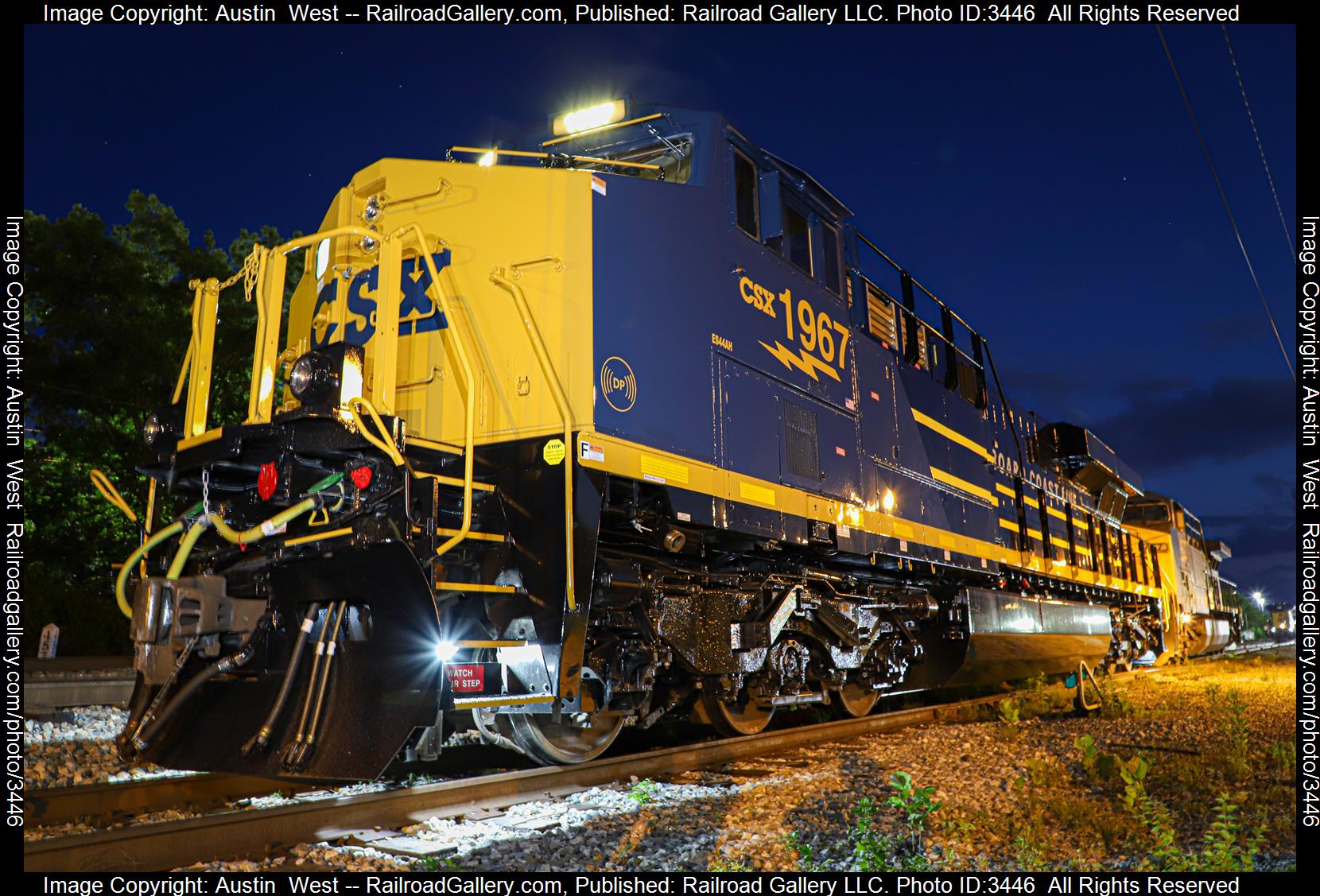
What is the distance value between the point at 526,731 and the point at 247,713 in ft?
5.73

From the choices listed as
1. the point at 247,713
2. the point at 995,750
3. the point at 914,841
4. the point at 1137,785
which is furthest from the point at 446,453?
the point at 995,750

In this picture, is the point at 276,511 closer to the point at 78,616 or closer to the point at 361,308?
the point at 361,308

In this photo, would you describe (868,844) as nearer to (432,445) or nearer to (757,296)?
(432,445)

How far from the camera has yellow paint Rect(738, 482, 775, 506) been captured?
5.72 metres

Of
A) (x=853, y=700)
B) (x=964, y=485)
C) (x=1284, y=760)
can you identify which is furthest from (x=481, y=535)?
(x=964, y=485)

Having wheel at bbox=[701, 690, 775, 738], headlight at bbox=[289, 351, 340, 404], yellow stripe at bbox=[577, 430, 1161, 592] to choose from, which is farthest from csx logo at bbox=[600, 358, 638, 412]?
wheel at bbox=[701, 690, 775, 738]

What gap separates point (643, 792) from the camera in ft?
15.8

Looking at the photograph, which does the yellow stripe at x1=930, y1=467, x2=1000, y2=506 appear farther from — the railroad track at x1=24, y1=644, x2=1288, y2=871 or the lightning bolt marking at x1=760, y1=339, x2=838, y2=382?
the railroad track at x1=24, y1=644, x2=1288, y2=871

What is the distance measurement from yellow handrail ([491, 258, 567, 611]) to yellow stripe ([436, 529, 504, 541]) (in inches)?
14.8

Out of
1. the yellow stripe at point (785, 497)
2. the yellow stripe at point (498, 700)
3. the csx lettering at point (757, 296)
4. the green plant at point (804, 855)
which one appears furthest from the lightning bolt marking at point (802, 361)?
the green plant at point (804, 855)

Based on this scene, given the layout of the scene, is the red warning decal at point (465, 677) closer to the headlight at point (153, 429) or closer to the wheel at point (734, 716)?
the headlight at point (153, 429)

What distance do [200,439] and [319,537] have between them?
0.82m

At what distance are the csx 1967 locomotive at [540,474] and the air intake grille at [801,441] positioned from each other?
2 cm

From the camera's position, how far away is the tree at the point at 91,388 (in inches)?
637
